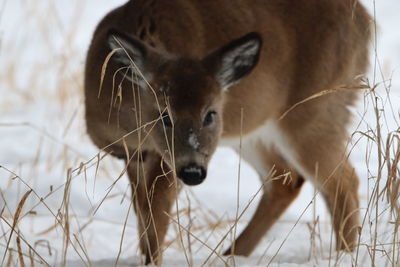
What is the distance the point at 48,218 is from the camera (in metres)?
7.18

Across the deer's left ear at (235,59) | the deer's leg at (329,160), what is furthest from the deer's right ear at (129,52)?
the deer's leg at (329,160)

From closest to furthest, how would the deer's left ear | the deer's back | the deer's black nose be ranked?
the deer's black nose
the deer's left ear
the deer's back

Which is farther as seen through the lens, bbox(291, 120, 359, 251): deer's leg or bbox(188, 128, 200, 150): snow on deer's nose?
bbox(291, 120, 359, 251): deer's leg

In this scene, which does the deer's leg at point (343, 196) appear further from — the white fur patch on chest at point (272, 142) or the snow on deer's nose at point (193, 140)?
the snow on deer's nose at point (193, 140)

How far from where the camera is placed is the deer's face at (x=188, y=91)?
515 cm

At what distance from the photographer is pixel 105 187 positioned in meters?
7.90

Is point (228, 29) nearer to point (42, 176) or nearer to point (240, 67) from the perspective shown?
point (240, 67)

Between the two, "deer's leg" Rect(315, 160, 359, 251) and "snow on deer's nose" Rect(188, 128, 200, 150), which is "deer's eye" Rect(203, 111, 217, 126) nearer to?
"snow on deer's nose" Rect(188, 128, 200, 150)

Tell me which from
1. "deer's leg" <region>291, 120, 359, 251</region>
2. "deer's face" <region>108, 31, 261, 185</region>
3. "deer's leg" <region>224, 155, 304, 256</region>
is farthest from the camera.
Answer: "deer's leg" <region>224, 155, 304, 256</region>

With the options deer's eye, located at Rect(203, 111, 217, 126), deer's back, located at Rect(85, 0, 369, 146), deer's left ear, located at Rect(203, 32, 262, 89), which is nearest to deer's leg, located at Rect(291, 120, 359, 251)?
deer's back, located at Rect(85, 0, 369, 146)

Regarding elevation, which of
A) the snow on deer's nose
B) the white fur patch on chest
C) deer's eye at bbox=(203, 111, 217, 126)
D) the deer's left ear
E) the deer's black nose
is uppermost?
the deer's left ear

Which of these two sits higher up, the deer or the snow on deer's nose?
the deer

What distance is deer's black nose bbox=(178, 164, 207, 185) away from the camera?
196 inches

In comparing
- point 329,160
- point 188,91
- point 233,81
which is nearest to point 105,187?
point 329,160
